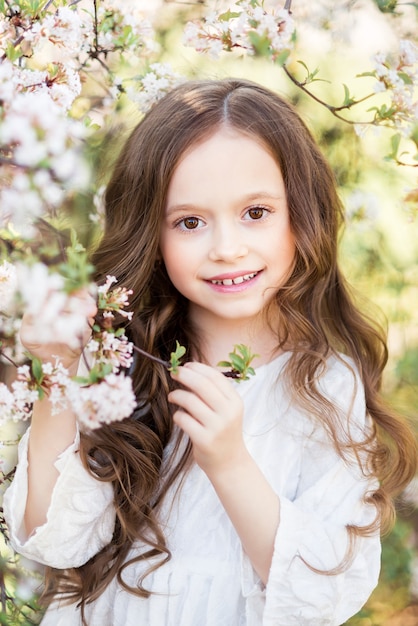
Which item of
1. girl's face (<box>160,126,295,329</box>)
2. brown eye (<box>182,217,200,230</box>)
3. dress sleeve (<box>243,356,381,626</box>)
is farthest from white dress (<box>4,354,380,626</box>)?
brown eye (<box>182,217,200,230</box>)

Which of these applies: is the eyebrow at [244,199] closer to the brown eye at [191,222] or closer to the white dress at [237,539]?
the brown eye at [191,222]

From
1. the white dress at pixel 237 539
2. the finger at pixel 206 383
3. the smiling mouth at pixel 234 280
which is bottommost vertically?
the white dress at pixel 237 539

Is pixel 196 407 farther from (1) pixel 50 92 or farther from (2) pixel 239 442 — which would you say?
(1) pixel 50 92

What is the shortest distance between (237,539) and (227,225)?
60cm

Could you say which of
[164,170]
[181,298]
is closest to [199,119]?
[164,170]

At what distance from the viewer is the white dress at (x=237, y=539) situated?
4.36 ft

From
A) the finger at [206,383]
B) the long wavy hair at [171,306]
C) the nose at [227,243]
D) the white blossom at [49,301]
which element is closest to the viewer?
the white blossom at [49,301]

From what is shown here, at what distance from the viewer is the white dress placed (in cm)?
133

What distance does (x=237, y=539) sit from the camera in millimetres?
1442

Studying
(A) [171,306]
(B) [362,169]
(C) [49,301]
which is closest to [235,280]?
(A) [171,306]

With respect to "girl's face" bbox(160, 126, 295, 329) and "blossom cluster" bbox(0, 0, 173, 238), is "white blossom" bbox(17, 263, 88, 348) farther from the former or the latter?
"girl's face" bbox(160, 126, 295, 329)

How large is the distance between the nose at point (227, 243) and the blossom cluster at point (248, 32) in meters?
0.29

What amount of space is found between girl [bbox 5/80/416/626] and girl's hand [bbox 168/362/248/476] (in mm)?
74

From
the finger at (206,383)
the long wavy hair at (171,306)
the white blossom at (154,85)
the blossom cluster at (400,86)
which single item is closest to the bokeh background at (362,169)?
the white blossom at (154,85)
